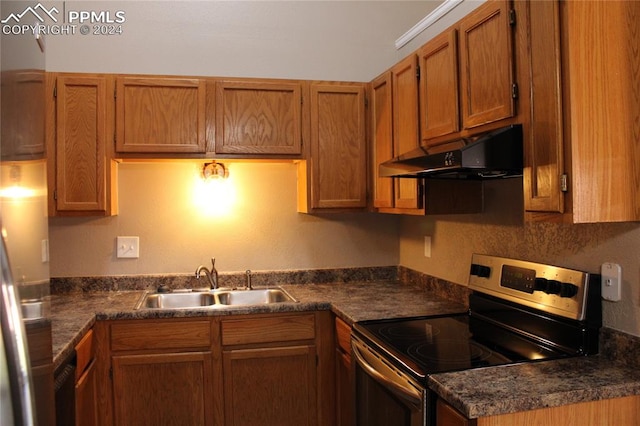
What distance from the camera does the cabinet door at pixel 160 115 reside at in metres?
2.57

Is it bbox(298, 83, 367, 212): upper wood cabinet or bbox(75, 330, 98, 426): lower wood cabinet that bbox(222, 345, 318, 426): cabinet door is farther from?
bbox(298, 83, 367, 212): upper wood cabinet

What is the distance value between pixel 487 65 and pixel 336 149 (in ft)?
3.99

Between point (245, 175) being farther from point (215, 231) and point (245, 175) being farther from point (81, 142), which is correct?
point (81, 142)

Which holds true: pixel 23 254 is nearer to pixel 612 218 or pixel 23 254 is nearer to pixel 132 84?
pixel 612 218

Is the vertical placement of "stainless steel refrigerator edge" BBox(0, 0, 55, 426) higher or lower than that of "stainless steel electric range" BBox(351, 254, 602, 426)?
higher

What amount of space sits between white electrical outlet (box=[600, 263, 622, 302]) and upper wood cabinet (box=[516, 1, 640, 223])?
21 cm

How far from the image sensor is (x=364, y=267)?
3.18 meters

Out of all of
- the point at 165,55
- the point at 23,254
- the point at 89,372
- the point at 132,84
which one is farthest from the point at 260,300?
the point at 23,254

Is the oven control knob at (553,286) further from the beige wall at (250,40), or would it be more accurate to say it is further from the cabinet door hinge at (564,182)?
the beige wall at (250,40)

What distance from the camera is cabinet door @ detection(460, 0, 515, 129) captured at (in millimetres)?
1589

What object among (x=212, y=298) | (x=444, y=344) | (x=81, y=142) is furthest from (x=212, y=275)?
(x=444, y=344)

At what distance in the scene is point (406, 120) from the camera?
2.35 m

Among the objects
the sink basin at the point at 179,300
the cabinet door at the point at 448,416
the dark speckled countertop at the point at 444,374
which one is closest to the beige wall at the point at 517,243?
the dark speckled countertop at the point at 444,374

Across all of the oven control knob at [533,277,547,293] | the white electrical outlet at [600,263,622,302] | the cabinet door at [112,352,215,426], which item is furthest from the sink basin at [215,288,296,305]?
the white electrical outlet at [600,263,622,302]
